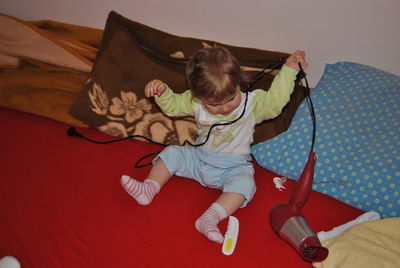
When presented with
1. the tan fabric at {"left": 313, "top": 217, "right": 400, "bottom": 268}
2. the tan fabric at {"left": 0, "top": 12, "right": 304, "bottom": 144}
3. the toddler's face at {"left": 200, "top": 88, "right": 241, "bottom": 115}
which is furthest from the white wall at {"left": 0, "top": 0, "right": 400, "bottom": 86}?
the tan fabric at {"left": 313, "top": 217, "right": 400, "bottom": 268}

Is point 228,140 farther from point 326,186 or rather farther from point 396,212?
point 396,212

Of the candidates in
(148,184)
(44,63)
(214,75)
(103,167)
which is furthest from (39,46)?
(214,75)

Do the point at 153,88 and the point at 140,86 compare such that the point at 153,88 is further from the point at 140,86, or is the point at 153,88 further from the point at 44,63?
the point at 44,63

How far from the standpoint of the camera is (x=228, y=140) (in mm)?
1197

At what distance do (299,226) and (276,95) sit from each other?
1.31 feet

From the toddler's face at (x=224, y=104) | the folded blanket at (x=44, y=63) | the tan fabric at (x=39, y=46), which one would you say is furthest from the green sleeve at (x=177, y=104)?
the tan fabric at (x=39, y=46)

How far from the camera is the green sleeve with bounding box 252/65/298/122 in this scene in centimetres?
106

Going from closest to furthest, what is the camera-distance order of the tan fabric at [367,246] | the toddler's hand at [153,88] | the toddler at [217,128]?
the tan fabric at [367,246] < the toddler at [217,128] < the toddler's hand at [153,88]

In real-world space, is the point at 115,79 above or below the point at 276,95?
below

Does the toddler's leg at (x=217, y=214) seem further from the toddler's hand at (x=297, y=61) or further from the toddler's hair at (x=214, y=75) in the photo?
the toddler's hand at (x=297, y=61)

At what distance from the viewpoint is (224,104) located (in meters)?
1.06

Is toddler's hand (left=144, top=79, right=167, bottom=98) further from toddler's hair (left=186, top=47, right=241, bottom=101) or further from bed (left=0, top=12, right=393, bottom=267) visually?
bed (left=0, top=12, right=393, bottom=267)

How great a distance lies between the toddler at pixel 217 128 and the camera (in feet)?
3.28

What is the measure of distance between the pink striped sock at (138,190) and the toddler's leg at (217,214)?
0.19 metres
